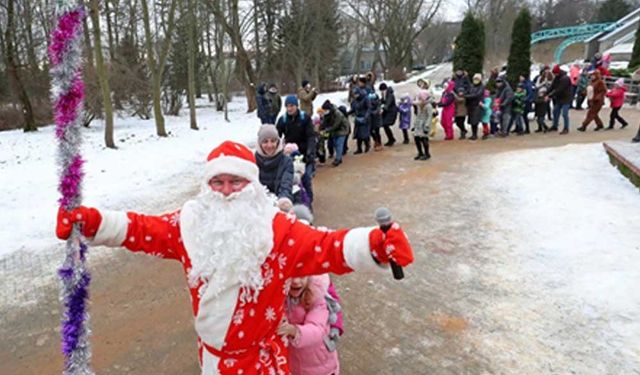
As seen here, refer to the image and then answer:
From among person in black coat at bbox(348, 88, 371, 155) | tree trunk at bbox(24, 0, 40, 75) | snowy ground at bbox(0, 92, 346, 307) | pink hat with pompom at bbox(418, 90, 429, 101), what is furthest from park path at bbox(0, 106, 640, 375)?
tree trunk at bbox(24, 0, 40, 75)

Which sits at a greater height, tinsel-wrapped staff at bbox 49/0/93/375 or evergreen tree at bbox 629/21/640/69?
evergreen tree at bbox 629/21/640/69

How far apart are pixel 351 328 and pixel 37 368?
2677 millimetres

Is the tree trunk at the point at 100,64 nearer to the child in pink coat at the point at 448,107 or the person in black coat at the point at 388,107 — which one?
the person in black coat at the point at 388,107

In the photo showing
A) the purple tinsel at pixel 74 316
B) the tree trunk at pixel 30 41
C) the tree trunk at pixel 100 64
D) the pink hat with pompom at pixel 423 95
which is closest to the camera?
the purple tinsel at pixel 74 316

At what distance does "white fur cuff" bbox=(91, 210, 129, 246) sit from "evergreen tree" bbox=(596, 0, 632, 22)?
202ft

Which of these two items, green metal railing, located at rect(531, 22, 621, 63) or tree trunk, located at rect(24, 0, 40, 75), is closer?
tree trunk, located at rect(24, 0, 40, 75)

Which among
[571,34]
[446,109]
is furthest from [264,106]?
[571,34]

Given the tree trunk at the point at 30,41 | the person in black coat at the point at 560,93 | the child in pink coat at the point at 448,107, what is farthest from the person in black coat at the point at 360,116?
the tree trunk at the point at 30,41

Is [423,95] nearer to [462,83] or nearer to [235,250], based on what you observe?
[462,83]

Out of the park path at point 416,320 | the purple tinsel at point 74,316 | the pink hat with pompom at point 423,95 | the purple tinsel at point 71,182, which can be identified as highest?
the pink hat with pompom at point 423,95

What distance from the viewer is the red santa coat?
1.98 metres

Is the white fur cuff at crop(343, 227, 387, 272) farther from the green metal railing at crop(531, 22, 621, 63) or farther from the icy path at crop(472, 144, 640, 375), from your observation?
the green metal railing at crop(531, 22, 621, 63)

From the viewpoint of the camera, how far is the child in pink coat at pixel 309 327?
2.48 metres

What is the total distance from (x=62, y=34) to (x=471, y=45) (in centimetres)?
2223
